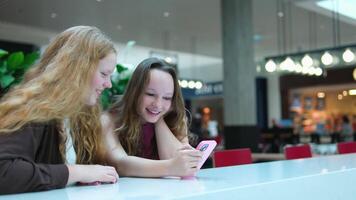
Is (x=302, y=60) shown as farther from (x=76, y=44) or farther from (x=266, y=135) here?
(x=76, y=44)

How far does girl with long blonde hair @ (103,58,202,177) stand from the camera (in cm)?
155

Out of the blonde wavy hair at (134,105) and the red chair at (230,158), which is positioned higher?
the blonde wavy hair at (134,105)

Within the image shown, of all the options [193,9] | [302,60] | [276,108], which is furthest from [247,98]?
[276,108]

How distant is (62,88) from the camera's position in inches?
44.1

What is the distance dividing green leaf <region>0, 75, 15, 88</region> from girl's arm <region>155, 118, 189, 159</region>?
50.7 inches

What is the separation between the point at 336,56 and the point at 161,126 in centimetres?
605

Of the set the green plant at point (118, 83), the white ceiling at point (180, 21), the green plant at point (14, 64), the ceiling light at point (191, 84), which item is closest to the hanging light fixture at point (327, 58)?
the white ceiling at point (180, 21)

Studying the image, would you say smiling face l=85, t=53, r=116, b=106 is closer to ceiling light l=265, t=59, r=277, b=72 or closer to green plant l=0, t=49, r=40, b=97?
green plant l=0, t=49, r=40, b=97

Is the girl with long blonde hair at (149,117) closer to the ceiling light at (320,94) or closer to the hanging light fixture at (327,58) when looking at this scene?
the hanging light fixture at (327,58)

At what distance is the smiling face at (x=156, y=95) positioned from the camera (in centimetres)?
156

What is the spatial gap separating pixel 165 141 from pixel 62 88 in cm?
59

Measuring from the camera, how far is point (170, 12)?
859cm

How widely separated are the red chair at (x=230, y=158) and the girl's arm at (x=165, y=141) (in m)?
0.90

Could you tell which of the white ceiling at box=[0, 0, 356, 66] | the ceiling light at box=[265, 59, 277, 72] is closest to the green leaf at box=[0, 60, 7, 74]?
the white ceiling at box=[0, 0, 356, 66]
